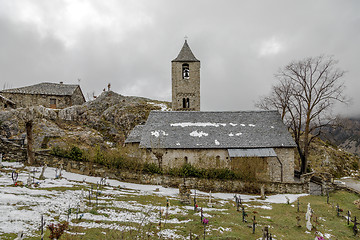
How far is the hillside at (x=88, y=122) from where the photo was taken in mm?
31141

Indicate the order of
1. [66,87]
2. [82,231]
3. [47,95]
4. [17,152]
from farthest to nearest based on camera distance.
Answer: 1. [66,87]
2. [47,95]
3. [17,152]
4. [82,231]

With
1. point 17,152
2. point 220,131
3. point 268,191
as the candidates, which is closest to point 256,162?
point 268,191

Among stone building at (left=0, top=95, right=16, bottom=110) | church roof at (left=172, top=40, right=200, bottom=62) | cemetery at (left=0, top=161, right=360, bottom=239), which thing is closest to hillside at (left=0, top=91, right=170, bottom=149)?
stone building at (left=0, top=95, right=16, bottom=110)

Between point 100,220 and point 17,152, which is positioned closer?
point 100,220

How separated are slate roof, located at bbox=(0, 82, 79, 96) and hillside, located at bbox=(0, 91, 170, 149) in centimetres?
526

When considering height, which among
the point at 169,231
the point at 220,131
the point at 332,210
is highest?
the point at 220,131

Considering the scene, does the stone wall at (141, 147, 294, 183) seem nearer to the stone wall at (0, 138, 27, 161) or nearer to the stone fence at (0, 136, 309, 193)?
the stone fence at (0, 136, 309, 193)

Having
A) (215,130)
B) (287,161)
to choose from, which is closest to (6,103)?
(215,130)

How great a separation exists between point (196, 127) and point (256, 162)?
27.1 feet

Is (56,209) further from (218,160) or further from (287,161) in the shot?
(287,161)

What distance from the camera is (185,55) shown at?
122 feet

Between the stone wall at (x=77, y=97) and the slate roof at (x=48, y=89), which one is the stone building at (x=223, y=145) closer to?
the stone wall at (x=77, y=97)

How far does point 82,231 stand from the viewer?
26.6 feet

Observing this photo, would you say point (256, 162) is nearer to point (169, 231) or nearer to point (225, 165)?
point (225, 165)
